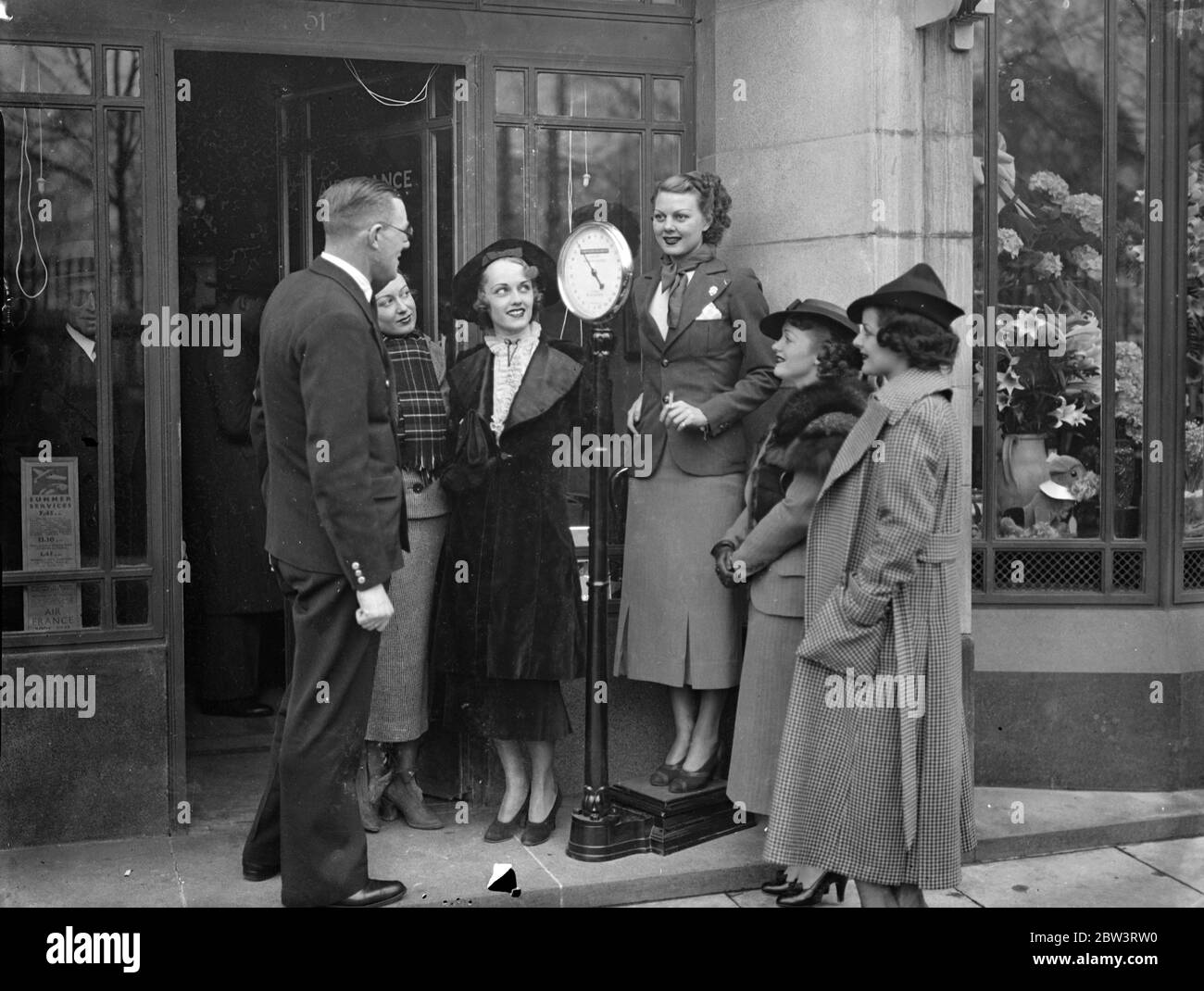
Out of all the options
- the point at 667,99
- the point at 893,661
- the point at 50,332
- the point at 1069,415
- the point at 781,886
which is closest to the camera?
the point at 893,661

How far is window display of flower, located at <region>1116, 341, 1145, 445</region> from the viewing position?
6.62 m

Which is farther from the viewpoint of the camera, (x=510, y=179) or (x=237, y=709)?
(x=237, y=709)

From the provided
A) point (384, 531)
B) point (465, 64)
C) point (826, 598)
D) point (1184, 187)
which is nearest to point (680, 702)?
point (826, 598)

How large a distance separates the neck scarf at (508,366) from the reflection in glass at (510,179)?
25.9 inches

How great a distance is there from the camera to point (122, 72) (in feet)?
18.5

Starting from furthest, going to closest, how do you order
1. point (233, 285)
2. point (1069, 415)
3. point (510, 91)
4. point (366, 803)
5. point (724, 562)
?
point (233, 285) < point (1069, 415) < point (510, 91) < point (366, 803) < point (724, 562)

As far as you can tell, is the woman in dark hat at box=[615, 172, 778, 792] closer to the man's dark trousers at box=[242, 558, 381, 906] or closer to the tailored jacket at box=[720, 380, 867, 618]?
the tailored jacket at box=[720, 380, 867, 618]

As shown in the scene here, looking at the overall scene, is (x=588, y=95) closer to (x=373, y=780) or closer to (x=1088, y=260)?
(x=1088, y=260)

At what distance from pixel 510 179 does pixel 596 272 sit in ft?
3.30

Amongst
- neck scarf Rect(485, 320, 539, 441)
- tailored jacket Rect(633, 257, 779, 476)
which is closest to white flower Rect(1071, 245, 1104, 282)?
tailored jacket Rect(633, 257, 779, 476)

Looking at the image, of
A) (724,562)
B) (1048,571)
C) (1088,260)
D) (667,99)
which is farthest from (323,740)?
(1088,260)

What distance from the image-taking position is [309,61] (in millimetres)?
6859

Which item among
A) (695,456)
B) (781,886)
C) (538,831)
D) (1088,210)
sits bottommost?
(781,886)

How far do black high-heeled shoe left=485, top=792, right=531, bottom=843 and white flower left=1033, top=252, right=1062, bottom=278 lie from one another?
3067 mm
